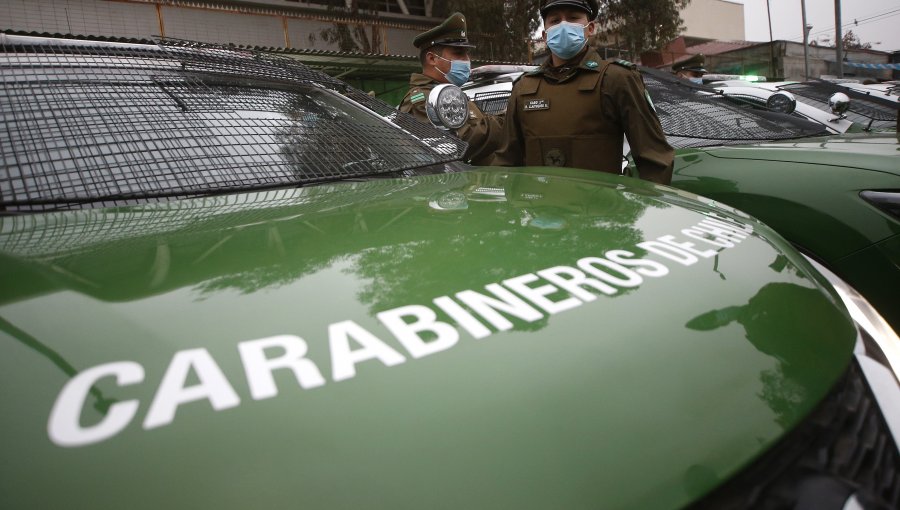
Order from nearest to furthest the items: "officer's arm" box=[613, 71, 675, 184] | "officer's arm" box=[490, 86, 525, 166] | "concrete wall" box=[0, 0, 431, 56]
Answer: "officer's arm" box=[613, 71, 675, 184] < "officer's arm" box=[490, 86, 525, 166] < "concrete wall" box=[0, 0, 431, 56]

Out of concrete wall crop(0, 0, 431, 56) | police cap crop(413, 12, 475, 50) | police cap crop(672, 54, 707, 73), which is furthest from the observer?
concrete wall crop(0, 0, 431, 56)

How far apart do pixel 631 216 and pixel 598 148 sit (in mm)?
1543

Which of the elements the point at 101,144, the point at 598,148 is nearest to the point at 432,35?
the point at 598,148

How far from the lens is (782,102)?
14.3ft

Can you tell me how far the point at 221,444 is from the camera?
1.85ft

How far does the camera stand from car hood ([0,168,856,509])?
558mm

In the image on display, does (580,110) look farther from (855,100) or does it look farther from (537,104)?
(855,100)

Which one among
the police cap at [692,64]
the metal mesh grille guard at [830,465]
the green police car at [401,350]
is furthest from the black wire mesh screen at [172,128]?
the police cap at [692,64]

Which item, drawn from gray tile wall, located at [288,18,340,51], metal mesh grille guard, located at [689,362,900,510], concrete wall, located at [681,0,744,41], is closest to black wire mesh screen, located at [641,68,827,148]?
metal mesh grille guard, located at [689,362,900,510]

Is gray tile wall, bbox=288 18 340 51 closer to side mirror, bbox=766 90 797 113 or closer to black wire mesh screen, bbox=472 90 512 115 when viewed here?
black wire mesh screen, bbox=472 90 512 115

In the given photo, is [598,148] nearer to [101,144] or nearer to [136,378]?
[101,144]

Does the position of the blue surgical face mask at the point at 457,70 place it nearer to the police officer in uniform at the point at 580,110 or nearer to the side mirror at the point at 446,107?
the police officer in uniform at the point at 580,110

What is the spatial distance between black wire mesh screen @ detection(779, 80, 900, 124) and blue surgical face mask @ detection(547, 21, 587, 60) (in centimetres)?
321

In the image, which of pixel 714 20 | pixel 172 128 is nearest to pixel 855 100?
pixel 172 128
